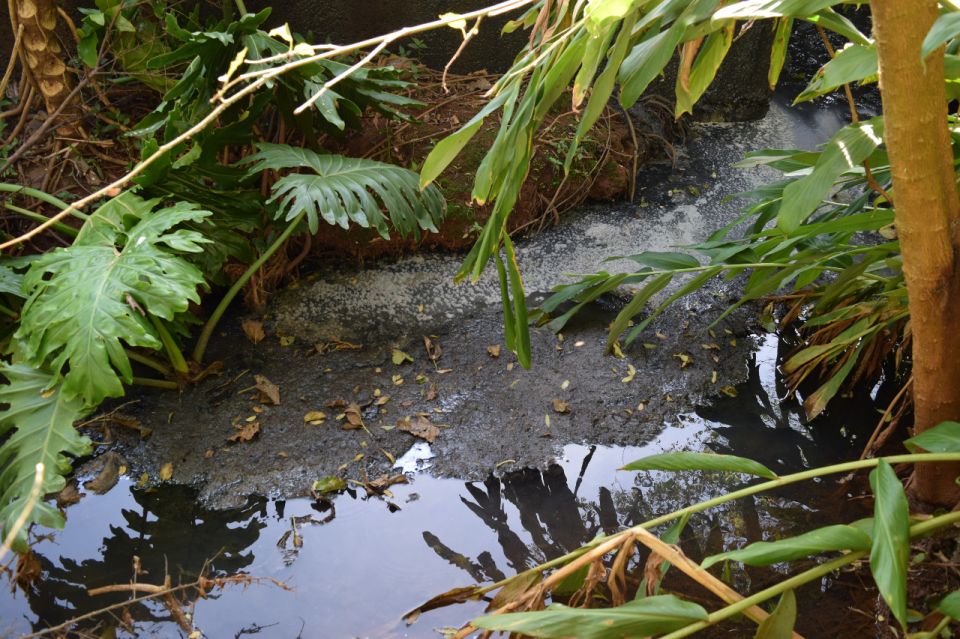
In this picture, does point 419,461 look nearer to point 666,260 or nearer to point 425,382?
point 425,382

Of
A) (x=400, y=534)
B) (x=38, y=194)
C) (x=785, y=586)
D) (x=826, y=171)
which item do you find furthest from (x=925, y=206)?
(x=38, y=194)

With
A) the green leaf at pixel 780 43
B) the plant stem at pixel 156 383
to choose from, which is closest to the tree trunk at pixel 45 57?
the plant stem at pixel 156 383

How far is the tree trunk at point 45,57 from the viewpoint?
235 centimetres

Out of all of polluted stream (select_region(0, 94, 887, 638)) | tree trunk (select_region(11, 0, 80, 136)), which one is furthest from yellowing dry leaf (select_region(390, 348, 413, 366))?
tree trunk (select_region(11, 0, 80, 136))

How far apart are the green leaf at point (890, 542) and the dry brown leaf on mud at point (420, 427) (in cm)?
114

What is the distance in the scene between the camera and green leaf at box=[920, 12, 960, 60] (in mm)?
831

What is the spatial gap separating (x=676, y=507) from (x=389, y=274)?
1.20 meters

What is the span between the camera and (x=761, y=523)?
181cm

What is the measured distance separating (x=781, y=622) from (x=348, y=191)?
1.49 metres

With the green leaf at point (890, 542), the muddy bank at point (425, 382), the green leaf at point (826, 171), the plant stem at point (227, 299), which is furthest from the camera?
the plant stem at point (227, 299)

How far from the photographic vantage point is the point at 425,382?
2260mm

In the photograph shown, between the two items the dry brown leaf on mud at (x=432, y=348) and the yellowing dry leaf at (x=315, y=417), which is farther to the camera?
the dry brown leaf on mud at (x=432, y=348)

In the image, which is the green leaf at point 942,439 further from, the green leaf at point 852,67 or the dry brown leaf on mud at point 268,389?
the dry brown leaf on mud at point 268,389

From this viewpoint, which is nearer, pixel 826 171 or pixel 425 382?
pixel 826 171
